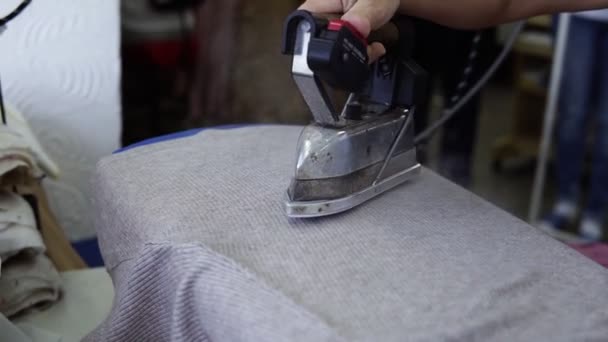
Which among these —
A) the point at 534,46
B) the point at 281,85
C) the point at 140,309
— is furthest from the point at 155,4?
the point at 140,309

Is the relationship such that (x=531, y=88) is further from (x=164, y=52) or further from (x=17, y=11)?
(x=17, y=11)

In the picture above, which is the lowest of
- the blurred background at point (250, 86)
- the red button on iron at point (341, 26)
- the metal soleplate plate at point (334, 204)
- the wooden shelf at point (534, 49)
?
the blurred background at point (250, 86)

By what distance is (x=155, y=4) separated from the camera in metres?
2.52

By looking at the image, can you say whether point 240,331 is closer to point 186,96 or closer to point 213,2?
point 213,2

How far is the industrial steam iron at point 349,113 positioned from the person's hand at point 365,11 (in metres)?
0.01

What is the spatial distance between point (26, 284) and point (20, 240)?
59 millimetres

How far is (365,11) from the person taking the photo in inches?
25.7

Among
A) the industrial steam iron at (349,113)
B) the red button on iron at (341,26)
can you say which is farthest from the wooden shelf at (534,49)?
the red button on iron at (341,26)

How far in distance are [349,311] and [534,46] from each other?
2.17 metres

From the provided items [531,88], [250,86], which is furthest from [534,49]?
[250,86]

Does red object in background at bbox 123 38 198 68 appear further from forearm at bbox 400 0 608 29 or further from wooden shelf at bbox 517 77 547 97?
forearm at bbox 400 0 608 29

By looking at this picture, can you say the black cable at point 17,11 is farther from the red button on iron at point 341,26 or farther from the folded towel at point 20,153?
the red button on iron at point 341,26

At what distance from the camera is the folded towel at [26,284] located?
0.79 meters

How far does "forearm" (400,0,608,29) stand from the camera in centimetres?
77
